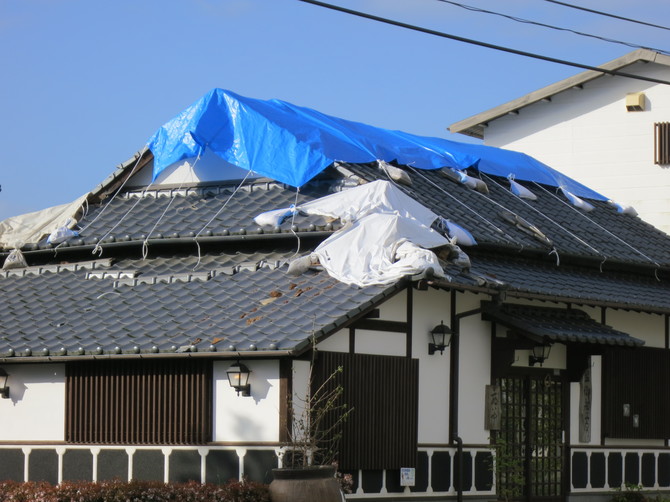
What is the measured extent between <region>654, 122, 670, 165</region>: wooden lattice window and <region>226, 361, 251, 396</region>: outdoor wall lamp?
15.9 meters

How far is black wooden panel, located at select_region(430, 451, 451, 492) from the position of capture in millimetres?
16750

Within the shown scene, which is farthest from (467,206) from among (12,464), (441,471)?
(12,464)

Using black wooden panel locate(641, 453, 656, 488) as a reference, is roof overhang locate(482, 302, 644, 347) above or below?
above

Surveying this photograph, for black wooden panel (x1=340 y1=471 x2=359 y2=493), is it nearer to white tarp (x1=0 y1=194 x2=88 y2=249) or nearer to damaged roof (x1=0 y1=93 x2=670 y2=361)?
damaged roof (x1=0 y1=93 x2=670 y2=361)

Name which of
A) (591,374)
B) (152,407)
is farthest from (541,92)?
(152,407)

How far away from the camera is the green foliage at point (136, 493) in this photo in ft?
44.3

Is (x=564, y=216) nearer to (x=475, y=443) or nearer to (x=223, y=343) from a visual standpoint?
(x=475, y=443)

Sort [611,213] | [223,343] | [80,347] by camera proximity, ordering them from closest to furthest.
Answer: [223,343]
[80,347]
[611,213]

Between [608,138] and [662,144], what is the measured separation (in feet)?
4.36

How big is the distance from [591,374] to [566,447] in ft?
4.08

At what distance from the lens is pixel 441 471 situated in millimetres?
16891

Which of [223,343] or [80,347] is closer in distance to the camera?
[223,343]

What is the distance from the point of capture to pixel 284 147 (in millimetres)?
19031

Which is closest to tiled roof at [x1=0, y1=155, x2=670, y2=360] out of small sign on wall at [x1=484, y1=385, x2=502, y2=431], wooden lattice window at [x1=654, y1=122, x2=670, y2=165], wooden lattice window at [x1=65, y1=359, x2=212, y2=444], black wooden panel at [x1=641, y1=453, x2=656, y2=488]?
wooden lattice window at [x1=65, y1=359, x2=212, y2=444]
